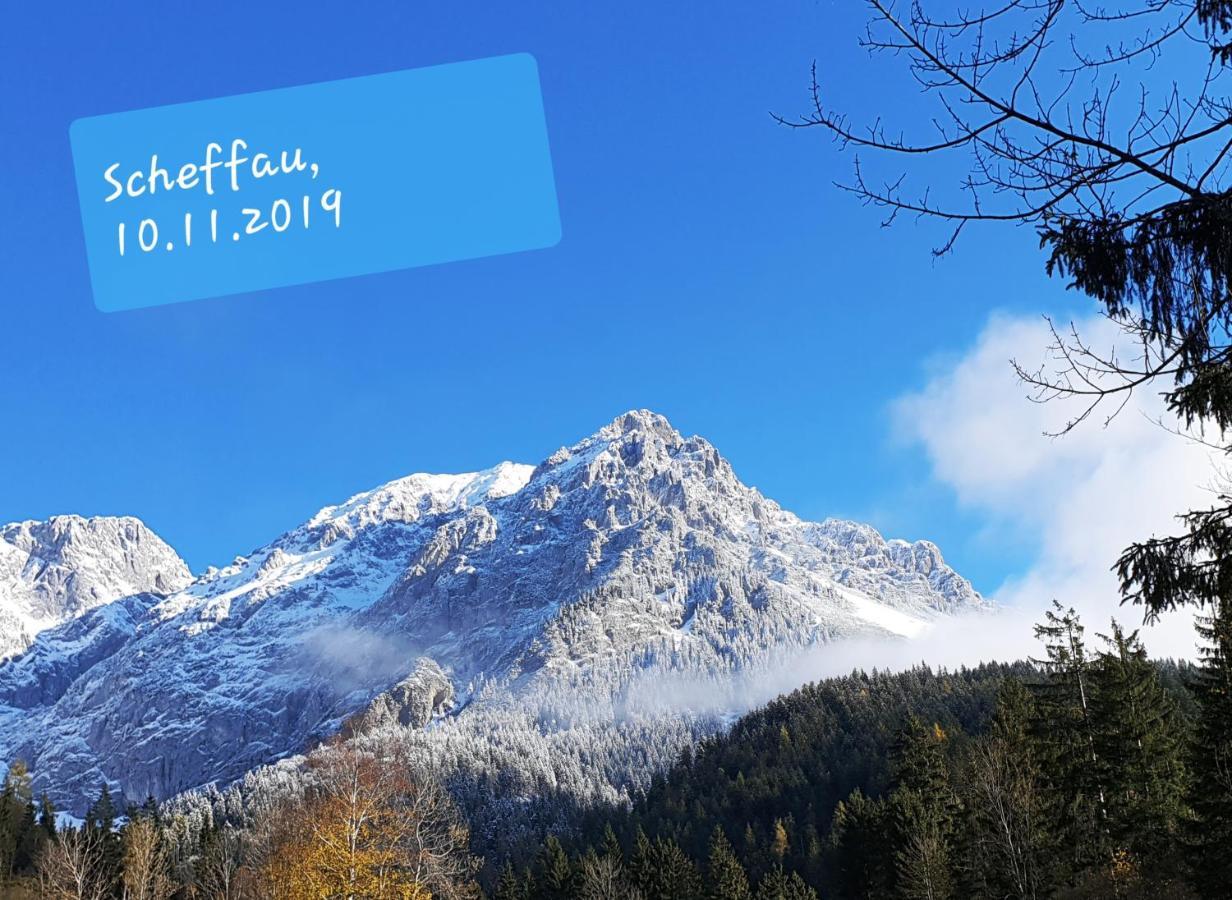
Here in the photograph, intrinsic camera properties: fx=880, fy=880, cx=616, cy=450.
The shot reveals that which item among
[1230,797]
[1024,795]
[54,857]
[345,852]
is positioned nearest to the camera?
[345,852]

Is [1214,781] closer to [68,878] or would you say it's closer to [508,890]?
[68,878]

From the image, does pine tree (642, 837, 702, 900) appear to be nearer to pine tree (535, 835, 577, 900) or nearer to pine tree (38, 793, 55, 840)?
pine tree (535, 835, 577, 900)

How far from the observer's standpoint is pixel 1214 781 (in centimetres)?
2222

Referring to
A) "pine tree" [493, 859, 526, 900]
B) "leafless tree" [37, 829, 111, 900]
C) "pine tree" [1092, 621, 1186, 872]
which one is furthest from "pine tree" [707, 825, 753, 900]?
"leafless tree" [37, 829, 111, 900]

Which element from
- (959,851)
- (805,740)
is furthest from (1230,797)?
(805,740)

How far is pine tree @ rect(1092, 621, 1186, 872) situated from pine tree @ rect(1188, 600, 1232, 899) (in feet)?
6.73

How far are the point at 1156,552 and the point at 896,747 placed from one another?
3722 centimetres

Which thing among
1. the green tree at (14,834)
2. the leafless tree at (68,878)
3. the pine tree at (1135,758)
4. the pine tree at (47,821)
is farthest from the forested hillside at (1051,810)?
the pine tree at (47,821)

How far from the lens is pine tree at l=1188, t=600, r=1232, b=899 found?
19.7 meters

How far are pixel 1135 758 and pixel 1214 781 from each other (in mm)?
6472

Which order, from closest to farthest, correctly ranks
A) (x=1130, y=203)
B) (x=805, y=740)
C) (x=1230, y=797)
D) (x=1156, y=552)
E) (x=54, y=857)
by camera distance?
1. (x=1130, y=203)
2. (x=1156, y=552)
3. (x=1230, y=797)
4. (x=54, y=857)
5. (x=805, y=740)

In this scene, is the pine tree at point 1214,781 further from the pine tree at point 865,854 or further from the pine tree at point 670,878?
the pine tree at point 670,878

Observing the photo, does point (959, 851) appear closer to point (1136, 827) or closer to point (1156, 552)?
point (1136, 827)

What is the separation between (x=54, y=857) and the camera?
33.6m
